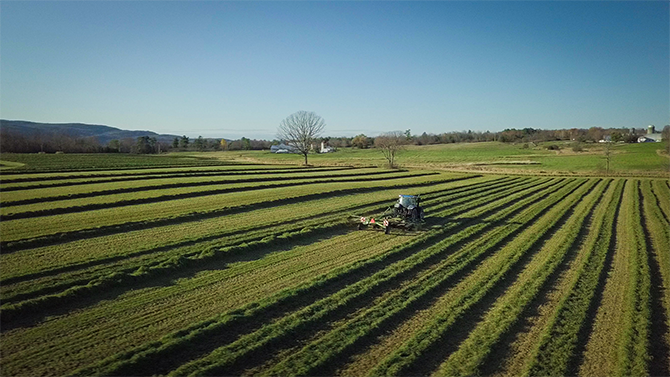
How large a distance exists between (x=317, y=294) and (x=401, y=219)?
34.6ft

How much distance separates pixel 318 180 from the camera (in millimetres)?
44531

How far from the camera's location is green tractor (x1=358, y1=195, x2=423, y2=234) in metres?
20.9

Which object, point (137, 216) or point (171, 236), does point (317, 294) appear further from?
point (137, 216)

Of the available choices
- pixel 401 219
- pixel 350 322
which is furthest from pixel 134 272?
pixel 401 219

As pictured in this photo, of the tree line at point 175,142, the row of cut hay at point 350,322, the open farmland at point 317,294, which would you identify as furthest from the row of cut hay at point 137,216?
the tree line at point 175,142

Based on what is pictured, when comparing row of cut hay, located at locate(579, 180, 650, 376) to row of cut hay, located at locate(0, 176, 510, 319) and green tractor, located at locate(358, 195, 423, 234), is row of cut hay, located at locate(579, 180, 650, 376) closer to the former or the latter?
green tractor, located at locate(358, 195, 423, 234)

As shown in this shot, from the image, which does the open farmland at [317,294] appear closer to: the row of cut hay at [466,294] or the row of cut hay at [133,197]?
the row of cut hay at [466,294]

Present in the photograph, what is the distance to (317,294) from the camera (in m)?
12.4

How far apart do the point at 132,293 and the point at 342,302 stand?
6327 millimetres

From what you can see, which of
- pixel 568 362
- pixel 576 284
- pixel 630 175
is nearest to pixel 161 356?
pixel 568 362

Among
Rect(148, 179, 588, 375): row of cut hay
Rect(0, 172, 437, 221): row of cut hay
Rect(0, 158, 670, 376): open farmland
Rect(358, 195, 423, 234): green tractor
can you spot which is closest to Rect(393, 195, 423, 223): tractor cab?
Rect(358, 195, 423, 234): green tractor

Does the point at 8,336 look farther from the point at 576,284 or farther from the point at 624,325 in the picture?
the point at 576,284

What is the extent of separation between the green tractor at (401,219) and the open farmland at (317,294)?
1.87 ft

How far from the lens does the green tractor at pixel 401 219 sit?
68.4 feet
